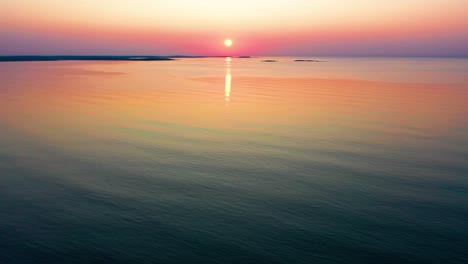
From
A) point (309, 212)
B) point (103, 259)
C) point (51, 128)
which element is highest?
point (51, 128)

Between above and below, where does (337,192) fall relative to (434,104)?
below

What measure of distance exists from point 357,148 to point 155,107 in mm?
19942

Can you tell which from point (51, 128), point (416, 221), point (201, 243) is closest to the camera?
point (201, 243)

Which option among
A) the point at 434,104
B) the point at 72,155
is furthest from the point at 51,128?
the point at 434,104

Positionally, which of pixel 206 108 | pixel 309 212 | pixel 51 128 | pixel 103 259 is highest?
pixel 206 108

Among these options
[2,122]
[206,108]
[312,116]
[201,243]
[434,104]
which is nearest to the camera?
[201,243]

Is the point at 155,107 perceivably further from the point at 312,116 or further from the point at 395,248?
the point at 395,248

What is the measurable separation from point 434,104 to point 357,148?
2160 centimetres

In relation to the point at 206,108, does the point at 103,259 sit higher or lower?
lower

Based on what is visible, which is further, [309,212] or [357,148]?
[357,148]

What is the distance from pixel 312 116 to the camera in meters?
28.1

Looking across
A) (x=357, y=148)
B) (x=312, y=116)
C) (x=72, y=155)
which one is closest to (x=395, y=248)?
(x=357, y=148)

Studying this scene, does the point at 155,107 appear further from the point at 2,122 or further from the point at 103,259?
the point at 103,259

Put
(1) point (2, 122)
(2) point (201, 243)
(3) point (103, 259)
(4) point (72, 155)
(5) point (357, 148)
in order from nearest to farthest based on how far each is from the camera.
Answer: (3) point (103, 259) < (2) point (201, 243) < (4) point (72, 155) < (5) point (357, 148) < (1) point (2, 122)
